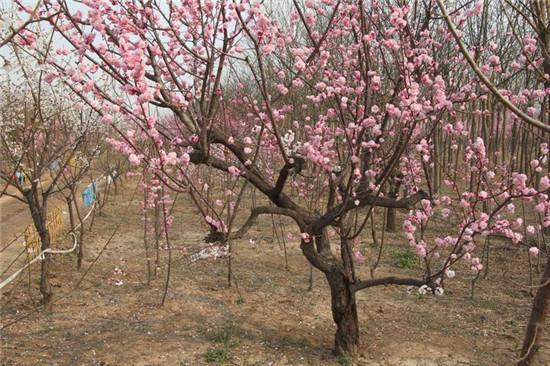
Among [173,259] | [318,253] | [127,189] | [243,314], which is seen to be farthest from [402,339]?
[127,189]

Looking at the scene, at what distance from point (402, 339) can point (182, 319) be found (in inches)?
109

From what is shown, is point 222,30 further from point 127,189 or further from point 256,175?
point 127,189

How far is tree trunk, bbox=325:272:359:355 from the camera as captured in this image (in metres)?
4.91

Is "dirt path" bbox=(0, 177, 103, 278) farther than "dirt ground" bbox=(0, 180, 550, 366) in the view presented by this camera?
Yes

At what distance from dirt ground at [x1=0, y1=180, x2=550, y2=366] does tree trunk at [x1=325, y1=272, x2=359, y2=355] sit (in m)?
0.16

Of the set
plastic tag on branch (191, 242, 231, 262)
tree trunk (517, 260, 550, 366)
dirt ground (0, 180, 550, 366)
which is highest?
plastic tag on branch (191, 242, 231, 262)

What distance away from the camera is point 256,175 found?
15.5 feet

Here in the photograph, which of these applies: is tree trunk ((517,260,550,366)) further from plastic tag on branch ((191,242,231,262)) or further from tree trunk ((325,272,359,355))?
plastic tag on branch ((191,242,231,262))

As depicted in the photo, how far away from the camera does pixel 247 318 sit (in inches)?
244

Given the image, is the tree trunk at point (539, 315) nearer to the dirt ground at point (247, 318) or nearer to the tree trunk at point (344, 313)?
the dirt ground at point (247, 318)

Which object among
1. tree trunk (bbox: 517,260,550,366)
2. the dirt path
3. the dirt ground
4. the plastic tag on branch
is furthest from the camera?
the dirt path

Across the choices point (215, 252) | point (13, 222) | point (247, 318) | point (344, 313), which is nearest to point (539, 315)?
point (344, 313)

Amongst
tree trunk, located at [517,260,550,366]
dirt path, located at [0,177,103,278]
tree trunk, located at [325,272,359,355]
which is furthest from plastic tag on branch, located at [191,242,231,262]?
dirt path, located at [0,177,103,278]

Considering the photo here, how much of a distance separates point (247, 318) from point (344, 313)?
170 cm
